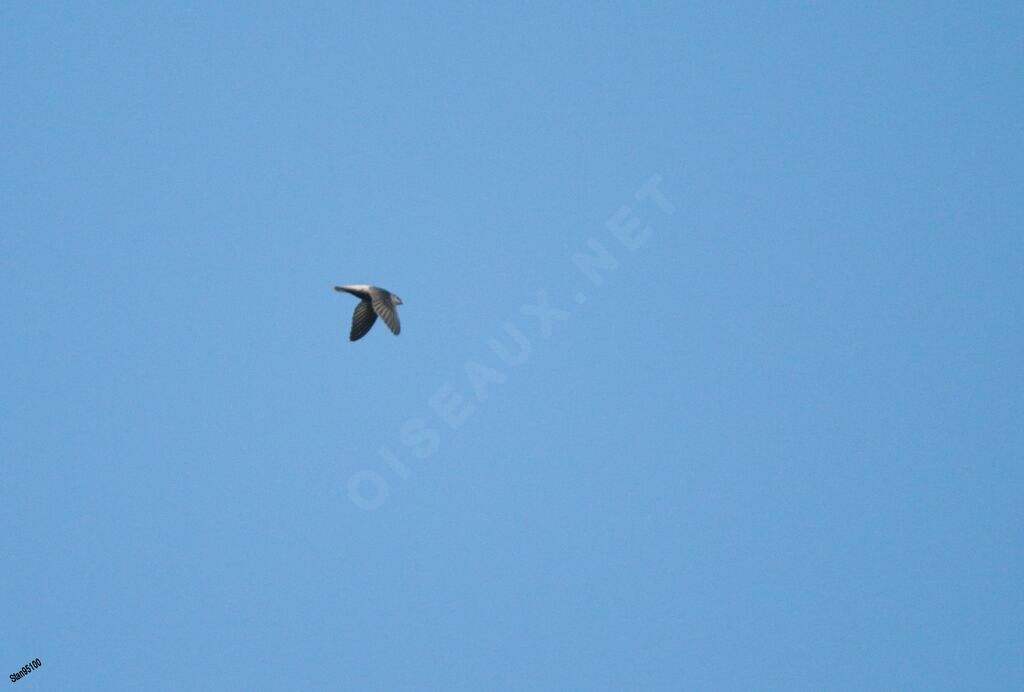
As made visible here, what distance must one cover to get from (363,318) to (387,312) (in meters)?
1.92

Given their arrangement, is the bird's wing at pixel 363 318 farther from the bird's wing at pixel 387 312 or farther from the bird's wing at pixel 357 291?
the bird's wing at pixel 387 312

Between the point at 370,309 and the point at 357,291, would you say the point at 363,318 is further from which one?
the point at 357,291

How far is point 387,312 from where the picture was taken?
36.1 metres

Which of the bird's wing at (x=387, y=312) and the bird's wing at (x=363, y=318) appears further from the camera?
the bird's wing at (x=363, y=318)

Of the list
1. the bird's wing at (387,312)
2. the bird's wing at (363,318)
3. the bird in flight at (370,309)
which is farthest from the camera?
the bird's wing at (363,318)

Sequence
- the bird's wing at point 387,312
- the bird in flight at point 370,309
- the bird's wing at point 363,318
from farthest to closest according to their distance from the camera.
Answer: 1. the bird's wing at point 363,318
2. the bird in flight at point 370,309
3. the bird's wing at point 387,312

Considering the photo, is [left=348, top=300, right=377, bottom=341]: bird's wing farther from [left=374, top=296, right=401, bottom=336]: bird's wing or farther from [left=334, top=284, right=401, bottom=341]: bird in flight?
[left=374, top=296, right=401, bottom=336]: bird's wing

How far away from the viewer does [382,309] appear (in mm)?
36062

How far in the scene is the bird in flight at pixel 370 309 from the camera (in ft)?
117

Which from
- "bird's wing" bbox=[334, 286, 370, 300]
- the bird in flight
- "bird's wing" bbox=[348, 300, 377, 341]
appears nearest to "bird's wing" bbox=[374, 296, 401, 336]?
the bird in flight

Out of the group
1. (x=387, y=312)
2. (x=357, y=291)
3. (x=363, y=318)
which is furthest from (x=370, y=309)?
(x=387, y=312)

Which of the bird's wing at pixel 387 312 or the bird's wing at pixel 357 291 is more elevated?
the bird's wing at pixel 357 291

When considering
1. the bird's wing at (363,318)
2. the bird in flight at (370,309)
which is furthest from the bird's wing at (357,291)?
the bird's wing at (363,318)

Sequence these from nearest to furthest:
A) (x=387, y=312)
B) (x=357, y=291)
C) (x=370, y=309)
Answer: (x=387, y=312) < (x=357, y=291) < (x=370, y=309)
